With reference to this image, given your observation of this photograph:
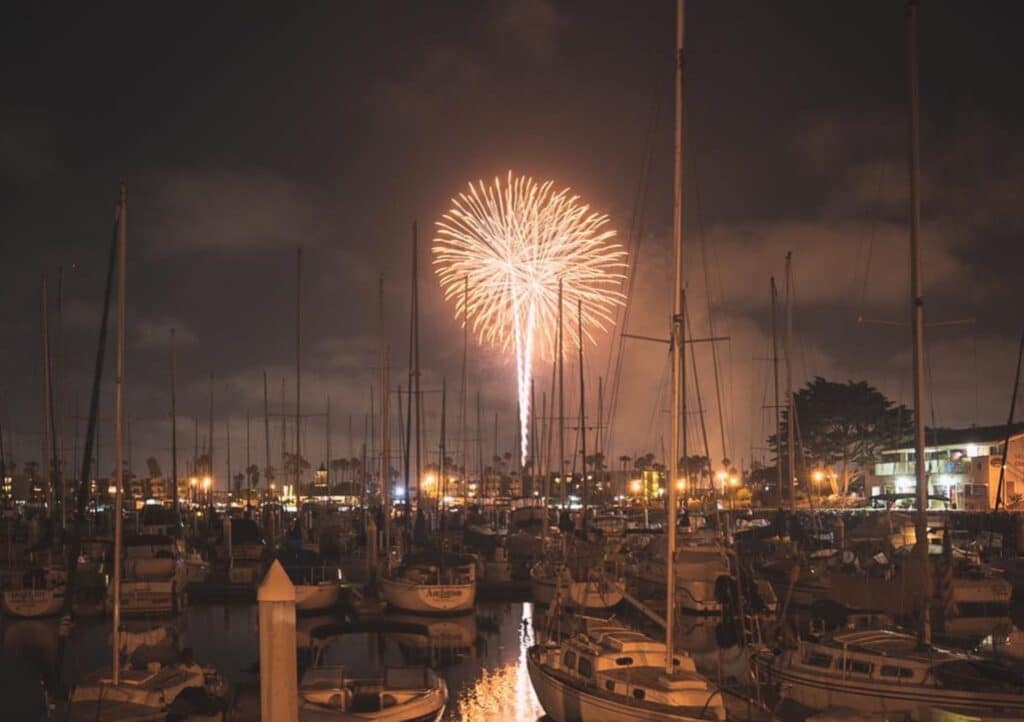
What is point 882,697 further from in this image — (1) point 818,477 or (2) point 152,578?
(1) point 818,477

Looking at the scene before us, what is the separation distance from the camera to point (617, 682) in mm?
21578

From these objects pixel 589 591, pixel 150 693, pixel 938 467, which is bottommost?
pixel 589 591

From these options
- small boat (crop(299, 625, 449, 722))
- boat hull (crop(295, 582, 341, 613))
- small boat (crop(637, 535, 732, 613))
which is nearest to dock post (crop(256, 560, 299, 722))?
small boat (crop(299, 625, 449, 722))

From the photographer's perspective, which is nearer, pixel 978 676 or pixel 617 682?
pixel 617 682

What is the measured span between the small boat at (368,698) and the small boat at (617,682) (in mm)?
2813

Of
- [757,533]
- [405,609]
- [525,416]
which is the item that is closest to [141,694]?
[405,609]

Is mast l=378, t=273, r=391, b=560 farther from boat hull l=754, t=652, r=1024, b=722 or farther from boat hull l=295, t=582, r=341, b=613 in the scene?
boat hull l=754, t=652, r=1024, b=722

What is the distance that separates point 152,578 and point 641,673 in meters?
28.9

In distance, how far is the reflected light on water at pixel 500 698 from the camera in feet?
88.5

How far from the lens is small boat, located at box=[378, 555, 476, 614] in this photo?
141 ft

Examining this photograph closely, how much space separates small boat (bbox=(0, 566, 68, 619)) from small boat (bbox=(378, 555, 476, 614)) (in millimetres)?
13280

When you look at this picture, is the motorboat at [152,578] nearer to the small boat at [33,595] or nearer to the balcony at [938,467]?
the small boat at [33,595]

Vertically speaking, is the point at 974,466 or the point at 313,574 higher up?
the point at 974,466

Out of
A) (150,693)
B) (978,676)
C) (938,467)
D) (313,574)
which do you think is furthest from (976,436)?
(150,693)
